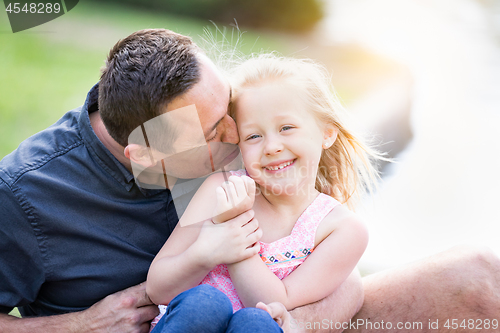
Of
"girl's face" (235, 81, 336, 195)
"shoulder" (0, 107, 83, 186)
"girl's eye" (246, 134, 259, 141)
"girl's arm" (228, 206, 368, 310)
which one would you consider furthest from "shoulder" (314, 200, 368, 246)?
"shoulder" (0, 107, 83, 186)

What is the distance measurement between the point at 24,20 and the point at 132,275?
6140 millimetres

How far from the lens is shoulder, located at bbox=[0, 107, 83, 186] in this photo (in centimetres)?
159

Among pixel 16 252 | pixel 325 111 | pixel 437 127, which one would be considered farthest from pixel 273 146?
pixel 437 127

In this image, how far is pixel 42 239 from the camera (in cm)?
160

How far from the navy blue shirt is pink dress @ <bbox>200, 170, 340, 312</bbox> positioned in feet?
1.04

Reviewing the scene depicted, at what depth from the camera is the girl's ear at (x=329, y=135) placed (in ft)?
5.73

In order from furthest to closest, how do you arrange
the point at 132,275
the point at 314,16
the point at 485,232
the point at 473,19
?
the point at 314,16 < the point at 473,19 < the point at 485,232 < the point at 132,275

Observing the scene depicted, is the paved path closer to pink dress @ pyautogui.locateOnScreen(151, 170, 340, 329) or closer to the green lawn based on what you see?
pink dress @ pyautogui.locateOnScreen(151, 170, 340, 329)

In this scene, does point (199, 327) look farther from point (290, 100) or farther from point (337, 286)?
point (290, 100)

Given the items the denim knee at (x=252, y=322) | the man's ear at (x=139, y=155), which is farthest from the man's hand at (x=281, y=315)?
the man's ear at (x=139, y=155)

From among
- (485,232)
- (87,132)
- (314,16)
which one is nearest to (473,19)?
(314,16)

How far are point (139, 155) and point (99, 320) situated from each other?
63 centimetres

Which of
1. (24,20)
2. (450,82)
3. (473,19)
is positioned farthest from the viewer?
(473,19)

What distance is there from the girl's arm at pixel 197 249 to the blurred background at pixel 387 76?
31.5 inches
